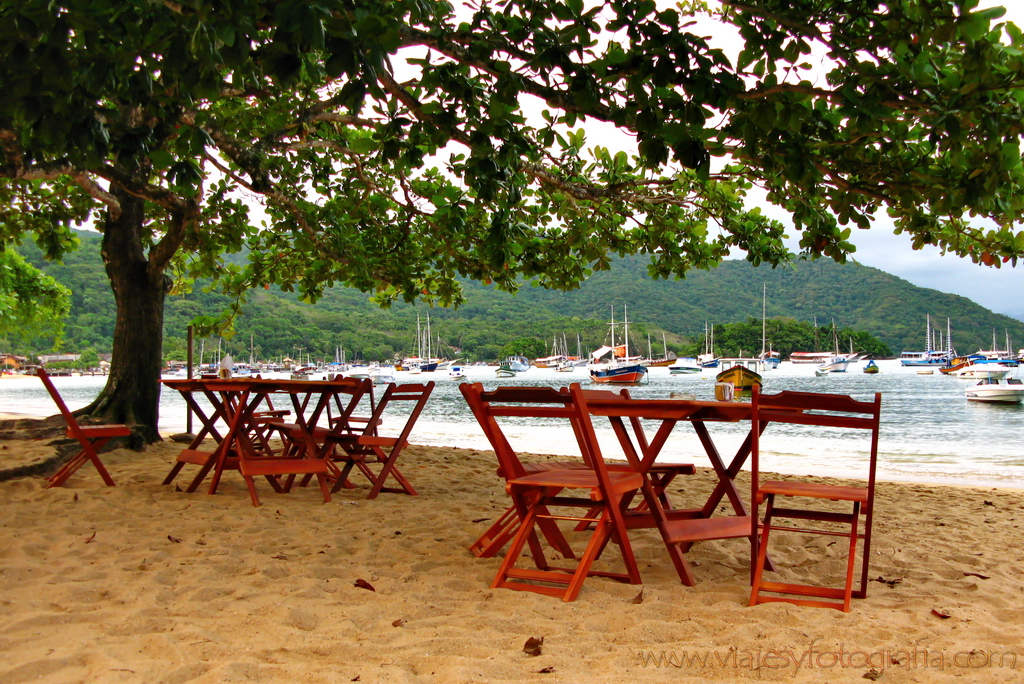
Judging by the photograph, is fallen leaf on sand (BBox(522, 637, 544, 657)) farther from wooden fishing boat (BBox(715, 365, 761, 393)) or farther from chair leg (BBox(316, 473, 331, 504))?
chair leg (BBox(316, 473, 331, 504))

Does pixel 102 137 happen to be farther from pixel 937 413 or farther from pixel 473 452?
pixel 937 413

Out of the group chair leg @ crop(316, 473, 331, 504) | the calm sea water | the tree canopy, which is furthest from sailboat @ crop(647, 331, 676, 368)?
chair leg @ crop(316, 473, 331, 504)

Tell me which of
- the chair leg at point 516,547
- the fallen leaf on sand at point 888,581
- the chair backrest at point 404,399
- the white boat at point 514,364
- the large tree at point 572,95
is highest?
the large tree at point 572,95

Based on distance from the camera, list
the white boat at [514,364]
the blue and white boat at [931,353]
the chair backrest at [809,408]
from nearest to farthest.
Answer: the chair backrest at [809,408] < the white boat at [514,364] < the blue and white boat at [931,353]

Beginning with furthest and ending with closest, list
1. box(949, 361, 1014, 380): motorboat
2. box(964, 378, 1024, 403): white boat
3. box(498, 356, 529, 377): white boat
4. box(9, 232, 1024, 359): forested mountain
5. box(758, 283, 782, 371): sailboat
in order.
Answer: box(758, 283, 782, 371): sailboat
box(9, 232, 1024, 359): forested mountain
box(498, 356, 529, 377): white boat
box(949, 361, 1014, 380): motorboat
box(964, 378, 1024, 403): white boat

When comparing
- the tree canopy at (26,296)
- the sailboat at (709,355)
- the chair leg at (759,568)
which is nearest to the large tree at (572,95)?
the chair leg at (759,568)

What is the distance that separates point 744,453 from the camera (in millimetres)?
3547

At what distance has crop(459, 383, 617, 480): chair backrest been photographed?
111 inches

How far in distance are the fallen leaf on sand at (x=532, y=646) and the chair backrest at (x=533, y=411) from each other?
2.39 feet

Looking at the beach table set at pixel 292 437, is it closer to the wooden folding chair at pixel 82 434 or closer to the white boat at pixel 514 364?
the wooden folding chair at pixel 82 434

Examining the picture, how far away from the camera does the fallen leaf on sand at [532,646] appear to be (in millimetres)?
2319

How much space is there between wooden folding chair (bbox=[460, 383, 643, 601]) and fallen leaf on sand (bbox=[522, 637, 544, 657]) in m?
0.51

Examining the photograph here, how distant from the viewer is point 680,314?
8769 cm

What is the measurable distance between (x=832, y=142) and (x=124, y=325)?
7736mm
